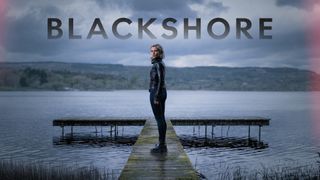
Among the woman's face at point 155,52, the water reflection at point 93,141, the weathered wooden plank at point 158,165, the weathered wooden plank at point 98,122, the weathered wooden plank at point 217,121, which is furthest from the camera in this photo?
the weathered wooden plank at point 217,121

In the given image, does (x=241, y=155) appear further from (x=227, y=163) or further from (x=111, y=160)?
(x=111, y=160)

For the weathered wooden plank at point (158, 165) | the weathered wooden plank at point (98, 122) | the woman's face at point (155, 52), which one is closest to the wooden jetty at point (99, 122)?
the weathered wooden plank at point (98, 122)

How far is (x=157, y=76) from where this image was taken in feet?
38.5

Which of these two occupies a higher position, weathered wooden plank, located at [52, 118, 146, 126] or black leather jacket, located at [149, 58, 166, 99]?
black leather jacket, located at [149, 58, 166, 99]

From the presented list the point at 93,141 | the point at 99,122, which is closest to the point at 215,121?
the point at 99,122

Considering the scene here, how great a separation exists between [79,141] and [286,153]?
16101mm

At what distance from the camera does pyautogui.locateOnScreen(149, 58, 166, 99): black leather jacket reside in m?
11.7

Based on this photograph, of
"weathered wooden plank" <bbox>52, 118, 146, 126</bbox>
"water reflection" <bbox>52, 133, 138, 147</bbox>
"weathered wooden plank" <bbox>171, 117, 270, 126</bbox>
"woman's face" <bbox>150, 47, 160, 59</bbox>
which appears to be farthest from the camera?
"weathered wooden plank" <bbox>171, 117, 270, 126</bbox>

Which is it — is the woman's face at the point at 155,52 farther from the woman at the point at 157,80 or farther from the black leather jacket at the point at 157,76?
the black leather jacket at the point at 157,76

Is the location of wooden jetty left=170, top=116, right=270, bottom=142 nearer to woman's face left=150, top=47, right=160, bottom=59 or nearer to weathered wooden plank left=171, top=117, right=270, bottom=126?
weathered wooden plank left=171, top=117, right=270, bottom=126

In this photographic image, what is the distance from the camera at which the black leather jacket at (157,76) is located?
11711mm

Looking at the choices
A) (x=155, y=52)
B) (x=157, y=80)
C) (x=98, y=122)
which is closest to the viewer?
(x=155, y=52)

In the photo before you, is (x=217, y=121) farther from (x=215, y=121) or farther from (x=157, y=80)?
(x=157, y=80)

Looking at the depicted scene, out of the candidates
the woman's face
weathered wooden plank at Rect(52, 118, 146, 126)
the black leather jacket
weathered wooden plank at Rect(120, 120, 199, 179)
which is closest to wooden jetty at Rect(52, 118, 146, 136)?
weathered wooden plank at Rect(52, 118, 146, 126)
